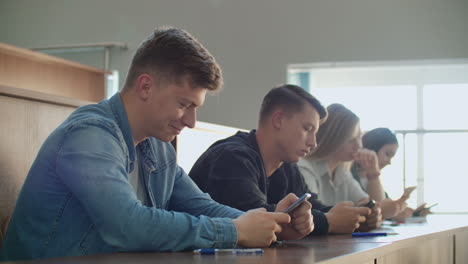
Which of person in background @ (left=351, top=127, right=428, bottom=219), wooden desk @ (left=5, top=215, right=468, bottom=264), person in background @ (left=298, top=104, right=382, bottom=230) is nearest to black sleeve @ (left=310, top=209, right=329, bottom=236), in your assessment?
wooden desk @ (left=5, top=215, right=468, bottom=264)

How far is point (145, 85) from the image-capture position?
57.4 inches

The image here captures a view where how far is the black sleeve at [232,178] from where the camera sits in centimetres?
181

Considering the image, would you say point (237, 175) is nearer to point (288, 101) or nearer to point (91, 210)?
point (288, 101)

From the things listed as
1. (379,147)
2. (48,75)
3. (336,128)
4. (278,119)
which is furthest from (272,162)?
(48,75)

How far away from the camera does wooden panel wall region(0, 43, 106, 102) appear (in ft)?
16.2

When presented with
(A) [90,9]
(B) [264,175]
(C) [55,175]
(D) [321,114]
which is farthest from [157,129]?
(A) [90,9]

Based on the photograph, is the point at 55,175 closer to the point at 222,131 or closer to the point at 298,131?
the point at 298,131

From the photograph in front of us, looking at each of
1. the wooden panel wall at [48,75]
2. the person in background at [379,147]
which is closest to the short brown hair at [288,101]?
the person in background at [379,147]

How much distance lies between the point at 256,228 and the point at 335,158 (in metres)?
1.91

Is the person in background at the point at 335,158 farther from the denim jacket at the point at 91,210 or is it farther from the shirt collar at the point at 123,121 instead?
the denim jacket at the point at 91,210

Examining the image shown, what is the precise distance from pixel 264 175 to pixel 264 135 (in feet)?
0.68

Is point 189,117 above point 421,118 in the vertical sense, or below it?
above

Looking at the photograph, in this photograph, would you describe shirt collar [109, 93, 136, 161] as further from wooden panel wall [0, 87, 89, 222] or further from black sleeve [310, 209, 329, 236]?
black sleeve [310, 209, 329, 236]

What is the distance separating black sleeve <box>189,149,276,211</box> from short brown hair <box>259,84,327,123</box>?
314mm
